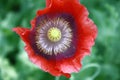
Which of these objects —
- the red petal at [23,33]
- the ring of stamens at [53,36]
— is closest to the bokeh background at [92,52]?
the ring of stamens at [53,36]

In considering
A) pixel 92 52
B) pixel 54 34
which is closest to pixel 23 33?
pixel 54 34

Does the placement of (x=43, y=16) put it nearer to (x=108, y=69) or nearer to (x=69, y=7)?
(x=69, y=7)

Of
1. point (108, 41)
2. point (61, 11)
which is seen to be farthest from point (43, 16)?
point (108, 41)

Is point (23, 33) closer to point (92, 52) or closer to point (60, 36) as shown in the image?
point (60, 36)

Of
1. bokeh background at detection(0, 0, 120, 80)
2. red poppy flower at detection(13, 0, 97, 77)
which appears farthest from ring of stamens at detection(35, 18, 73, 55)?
bokeh background at detection(0, 0, 120, 80)

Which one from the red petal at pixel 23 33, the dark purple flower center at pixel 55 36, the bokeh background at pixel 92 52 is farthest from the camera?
the bokeh background at pixel 92 52

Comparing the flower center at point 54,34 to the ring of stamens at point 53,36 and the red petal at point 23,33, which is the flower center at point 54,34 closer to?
the ring of stamens at point 53,36

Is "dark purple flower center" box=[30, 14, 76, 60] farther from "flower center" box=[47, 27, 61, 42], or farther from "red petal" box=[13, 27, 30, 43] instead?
"red petal" box=[13, 27, 30, 43]
